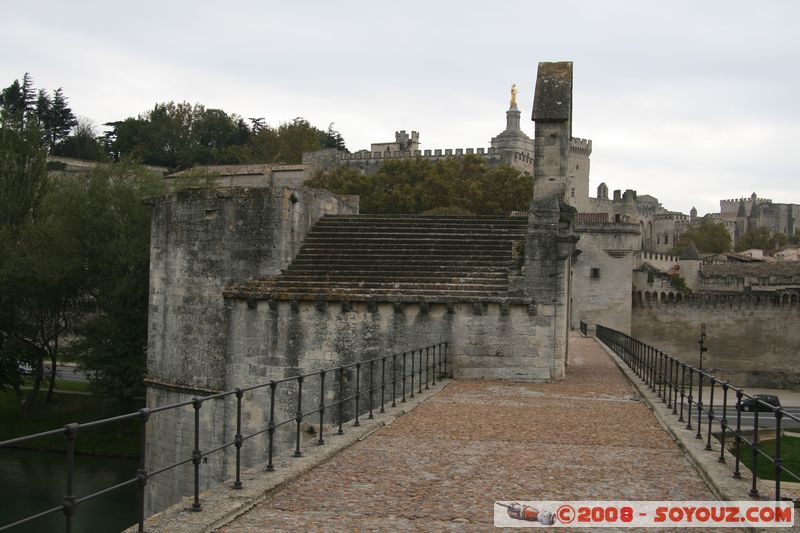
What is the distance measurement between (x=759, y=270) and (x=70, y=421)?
45677 millimetres

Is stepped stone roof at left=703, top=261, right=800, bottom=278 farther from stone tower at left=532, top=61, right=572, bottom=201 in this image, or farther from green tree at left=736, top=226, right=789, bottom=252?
stone tower at left=532, top=61, right=572, bottom=201

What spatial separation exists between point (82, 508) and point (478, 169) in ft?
104

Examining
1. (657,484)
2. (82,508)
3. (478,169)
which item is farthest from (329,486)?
(478,169)

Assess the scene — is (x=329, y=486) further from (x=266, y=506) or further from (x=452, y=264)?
(x=452, y=264)

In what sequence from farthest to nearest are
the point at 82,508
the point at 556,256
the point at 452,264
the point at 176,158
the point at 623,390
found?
the point at 176,158, the point at 82,508, the point at 452,264, the point at 556,256, the point at 623,390

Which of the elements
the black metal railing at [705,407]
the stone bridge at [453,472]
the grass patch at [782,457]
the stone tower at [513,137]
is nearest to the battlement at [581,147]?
the stone tower at [513,137]

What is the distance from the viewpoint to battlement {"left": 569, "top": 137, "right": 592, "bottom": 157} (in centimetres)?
8845

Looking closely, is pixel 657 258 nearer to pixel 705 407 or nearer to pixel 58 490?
pixel 705 407

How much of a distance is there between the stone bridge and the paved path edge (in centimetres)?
1

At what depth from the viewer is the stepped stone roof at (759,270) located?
57062 mm

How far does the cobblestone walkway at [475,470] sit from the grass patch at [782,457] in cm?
717

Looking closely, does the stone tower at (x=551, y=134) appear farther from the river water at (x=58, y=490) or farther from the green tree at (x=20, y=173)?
the green tree at (x=20, y=173)

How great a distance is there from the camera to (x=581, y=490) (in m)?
7.46

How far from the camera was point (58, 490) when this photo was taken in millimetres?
24016
